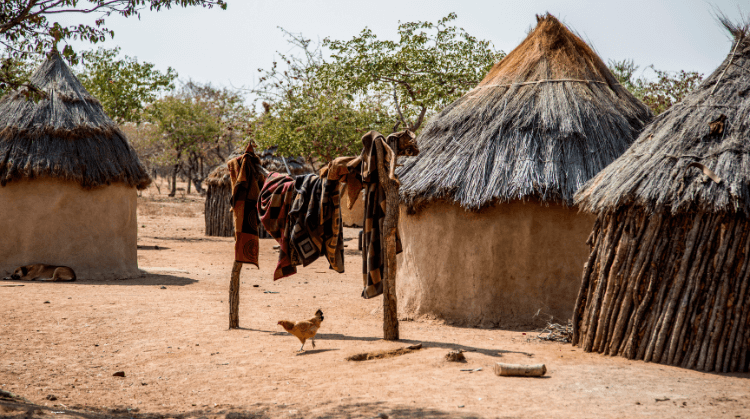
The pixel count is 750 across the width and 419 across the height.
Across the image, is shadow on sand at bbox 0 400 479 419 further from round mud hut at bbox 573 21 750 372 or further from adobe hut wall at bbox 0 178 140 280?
adobe hut wall at bbox 0 178 140 280

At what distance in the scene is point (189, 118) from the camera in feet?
89.7

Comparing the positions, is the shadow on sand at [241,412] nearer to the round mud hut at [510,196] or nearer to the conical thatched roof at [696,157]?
the conical thatched roof at [696,157]

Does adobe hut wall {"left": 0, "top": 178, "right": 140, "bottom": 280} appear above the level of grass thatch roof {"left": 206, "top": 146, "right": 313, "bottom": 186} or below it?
below

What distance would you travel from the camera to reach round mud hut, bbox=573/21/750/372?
4.70 metres

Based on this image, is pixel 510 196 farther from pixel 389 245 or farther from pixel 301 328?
pixel 301 328

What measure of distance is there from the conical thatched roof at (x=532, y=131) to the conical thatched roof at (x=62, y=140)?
5486mm

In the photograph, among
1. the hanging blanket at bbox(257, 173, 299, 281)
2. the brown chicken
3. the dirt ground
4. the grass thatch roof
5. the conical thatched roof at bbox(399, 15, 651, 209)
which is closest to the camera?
the dirt ground

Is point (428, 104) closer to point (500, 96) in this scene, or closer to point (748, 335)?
point (500, 96)

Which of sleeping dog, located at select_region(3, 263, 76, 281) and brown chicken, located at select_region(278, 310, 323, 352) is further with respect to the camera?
sleeping dog, located at select_region(3, 263, 76, 281)

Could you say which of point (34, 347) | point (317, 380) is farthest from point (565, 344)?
point (34, 347)

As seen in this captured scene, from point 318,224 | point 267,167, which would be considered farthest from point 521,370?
point 267,167

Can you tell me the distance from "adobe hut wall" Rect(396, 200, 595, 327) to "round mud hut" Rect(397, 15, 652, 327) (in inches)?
0.4

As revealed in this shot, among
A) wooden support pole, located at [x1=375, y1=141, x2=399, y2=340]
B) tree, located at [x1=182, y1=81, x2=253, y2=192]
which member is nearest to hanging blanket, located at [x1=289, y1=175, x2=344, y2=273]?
wooden support pole, located at [x1=375, y1=141, x2=399, y2=340]

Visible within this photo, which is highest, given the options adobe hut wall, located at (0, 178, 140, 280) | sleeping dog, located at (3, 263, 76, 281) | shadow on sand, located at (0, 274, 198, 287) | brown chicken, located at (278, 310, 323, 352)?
adobe hut wall, located at (0, 178, 140, 280)
